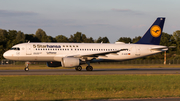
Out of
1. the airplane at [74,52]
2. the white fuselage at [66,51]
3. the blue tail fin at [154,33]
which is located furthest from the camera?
the blue tail fin at [154,33]

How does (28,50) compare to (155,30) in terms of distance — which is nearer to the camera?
(28,50)

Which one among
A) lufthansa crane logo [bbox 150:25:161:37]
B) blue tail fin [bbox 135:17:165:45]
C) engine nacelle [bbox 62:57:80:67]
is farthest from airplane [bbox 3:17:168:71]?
lufthansa crane logo [bbox 150:25:161:37]

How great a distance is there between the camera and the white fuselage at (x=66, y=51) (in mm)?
33938

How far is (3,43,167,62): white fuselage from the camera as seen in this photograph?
3394cm

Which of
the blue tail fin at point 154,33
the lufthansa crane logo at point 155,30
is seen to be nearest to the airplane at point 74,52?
the blue tail fin at point 154,33

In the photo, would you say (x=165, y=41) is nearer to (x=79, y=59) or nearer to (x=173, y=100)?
(x=79, y=59)

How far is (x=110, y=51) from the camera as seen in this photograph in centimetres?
3428

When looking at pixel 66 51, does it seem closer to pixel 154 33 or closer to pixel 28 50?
pixel 28 50

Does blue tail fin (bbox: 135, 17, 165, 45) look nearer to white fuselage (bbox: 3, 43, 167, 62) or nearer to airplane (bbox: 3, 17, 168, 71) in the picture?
airplane (bbox: 3, 17, 168, 71)

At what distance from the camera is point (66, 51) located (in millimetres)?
34875

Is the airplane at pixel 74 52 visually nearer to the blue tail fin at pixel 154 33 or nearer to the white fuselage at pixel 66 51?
the white fuselage at pixel 66 51

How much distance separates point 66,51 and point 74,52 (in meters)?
1.14

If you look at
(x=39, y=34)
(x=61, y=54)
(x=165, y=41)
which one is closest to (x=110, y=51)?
(x=61, y=54)

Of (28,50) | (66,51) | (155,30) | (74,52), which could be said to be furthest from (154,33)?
(28,50)
